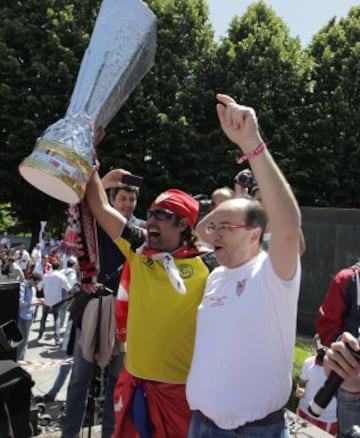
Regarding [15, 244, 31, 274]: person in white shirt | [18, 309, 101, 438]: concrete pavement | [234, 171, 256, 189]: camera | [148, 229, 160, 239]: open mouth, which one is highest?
[234, 171, 256, 189]: camera

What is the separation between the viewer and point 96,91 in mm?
2639

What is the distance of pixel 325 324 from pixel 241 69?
1733 cm

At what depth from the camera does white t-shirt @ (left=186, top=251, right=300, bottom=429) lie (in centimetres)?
208

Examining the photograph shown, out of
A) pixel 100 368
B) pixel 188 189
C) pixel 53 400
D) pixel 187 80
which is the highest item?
pixel 187 80

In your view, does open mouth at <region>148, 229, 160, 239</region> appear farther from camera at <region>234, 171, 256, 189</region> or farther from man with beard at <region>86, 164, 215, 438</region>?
camera at <region>234, 171, 256, 189</region>

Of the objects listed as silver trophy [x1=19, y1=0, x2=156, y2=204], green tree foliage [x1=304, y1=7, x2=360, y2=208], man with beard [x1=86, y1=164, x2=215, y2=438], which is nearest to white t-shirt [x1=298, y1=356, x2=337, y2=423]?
man with beard [x1=86, y1=164, x2=215, y2=438]

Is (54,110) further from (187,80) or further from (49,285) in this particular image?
(49,285)

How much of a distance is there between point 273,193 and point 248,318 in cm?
51

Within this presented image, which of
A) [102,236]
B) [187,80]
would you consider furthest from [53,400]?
[187,80]

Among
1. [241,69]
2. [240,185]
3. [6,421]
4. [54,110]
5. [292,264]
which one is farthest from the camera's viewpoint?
[241,69]

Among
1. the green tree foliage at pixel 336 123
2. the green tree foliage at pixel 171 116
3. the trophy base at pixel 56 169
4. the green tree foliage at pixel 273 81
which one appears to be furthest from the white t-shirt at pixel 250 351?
the green tree foliage at pixel 336 123

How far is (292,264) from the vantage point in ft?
6.60

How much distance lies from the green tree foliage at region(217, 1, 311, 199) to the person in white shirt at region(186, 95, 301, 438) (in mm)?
16883

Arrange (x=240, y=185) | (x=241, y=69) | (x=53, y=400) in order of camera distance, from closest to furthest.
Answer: (x=240, y=185) < (x=53, y=400) < (x=241, y=69)
